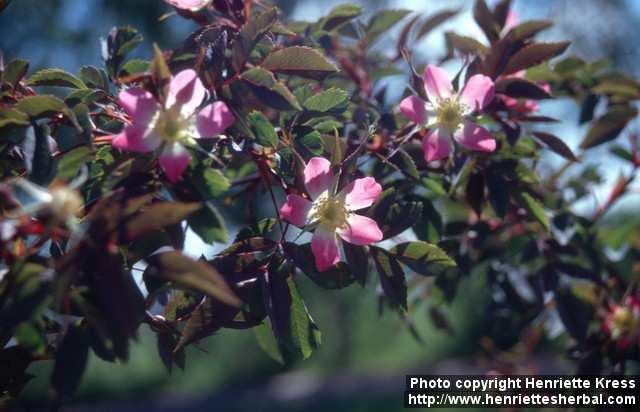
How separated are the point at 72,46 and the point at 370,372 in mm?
3062

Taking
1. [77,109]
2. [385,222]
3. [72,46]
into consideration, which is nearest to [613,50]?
[72,46]

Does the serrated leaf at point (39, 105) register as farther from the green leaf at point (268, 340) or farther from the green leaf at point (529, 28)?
the green leaf at point (529, 28)

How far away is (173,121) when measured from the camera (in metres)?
0.54

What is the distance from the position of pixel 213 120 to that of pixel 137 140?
0.06 metres

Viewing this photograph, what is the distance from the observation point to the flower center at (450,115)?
677 millimetres

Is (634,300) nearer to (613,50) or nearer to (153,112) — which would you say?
(153,112)

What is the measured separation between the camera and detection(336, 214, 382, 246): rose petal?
1.98ft

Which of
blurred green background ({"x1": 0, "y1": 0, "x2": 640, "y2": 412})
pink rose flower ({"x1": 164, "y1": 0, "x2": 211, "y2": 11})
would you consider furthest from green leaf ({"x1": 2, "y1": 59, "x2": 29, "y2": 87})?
blurred green background ({"x1": 0, "y1": 0, "x2": 640, "y2": 412})

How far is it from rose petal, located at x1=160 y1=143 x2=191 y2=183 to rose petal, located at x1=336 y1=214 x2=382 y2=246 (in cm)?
16

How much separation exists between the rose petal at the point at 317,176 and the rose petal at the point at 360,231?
0.13 ft

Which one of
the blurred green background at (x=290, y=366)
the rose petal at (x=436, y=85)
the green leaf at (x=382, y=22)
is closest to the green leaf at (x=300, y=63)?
the rose petal at (x=436, y=85)

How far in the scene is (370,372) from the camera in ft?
16.0

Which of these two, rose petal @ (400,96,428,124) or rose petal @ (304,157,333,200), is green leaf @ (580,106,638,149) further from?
rose petal @ (304,157,333,200)

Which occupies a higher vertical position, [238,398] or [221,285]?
[238,398]
